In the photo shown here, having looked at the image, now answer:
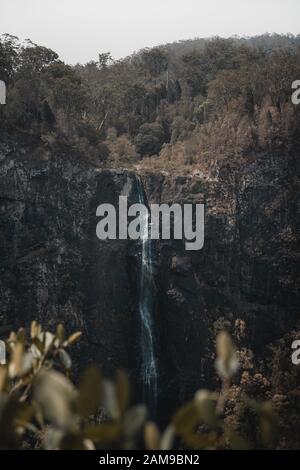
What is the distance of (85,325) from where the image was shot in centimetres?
2141

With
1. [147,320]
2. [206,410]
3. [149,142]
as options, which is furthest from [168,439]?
[149,142]

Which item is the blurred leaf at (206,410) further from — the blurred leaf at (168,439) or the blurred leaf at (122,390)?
the blurred leaf at (122,390)

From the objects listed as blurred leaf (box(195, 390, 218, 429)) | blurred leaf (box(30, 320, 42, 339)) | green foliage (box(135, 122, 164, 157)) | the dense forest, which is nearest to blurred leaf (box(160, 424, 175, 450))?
blurred leaf (box(195, 390, 218, 429))

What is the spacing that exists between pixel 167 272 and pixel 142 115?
18.5 m

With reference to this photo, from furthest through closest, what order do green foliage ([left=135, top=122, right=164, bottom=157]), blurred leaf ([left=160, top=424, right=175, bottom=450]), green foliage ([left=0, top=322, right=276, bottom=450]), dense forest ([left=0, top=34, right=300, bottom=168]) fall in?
green foliage ([left=135, top=122, right=164, bottom=157]) → dense forest ([left=0, top=34, right=300, bottom=168]) → blurred leaf ([left=160, top=424, right=175, bottom=450]) → green foliage ([left=0, top=322, right=276, bottom=450])

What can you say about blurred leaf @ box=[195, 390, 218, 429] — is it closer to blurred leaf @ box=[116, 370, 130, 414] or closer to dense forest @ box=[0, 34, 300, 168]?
A: blurred leaf @ box=[116, 370, 130, 414]

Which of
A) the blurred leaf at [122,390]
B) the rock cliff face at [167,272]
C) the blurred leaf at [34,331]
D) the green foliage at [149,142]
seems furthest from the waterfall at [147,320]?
the blurred leaf at [122,390]

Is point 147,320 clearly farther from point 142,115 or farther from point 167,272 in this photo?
point 142,115

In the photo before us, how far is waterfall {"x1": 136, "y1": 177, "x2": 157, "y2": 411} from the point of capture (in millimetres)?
21469

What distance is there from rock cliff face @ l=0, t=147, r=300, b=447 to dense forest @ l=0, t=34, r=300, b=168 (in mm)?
1762

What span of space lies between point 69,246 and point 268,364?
9.84 metres
